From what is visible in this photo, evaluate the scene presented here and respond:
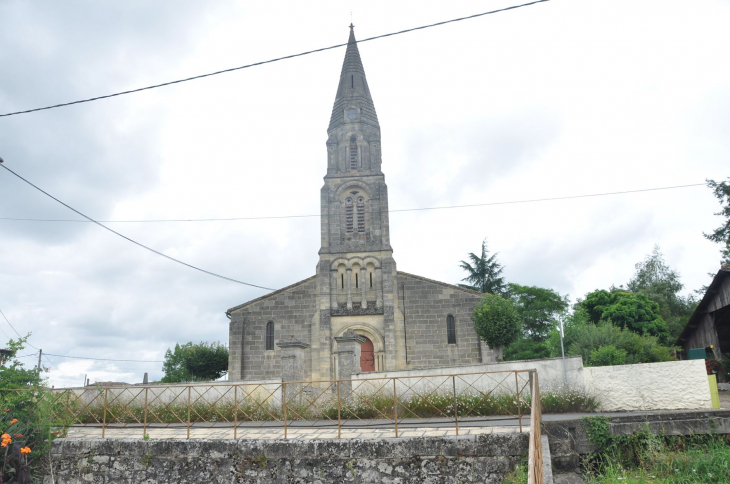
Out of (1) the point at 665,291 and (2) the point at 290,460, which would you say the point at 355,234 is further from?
(1) the point at 665,291

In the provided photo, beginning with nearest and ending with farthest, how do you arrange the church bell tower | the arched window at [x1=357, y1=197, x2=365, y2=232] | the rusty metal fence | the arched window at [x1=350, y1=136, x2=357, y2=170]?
the rusty metal fence
the church bell tower
the arched window at [x1=357, y1=197, x2=365, y2=232]
the arched window at [x1=350, y1=136, x2=357, y2=170]

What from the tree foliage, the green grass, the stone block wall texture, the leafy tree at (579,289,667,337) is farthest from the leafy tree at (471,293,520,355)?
the stone block wall texture

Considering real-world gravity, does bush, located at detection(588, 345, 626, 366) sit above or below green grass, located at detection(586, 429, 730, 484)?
above

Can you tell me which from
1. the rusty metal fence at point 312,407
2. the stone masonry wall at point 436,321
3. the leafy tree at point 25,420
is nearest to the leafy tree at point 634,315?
the stone masonry wall at point 436,321

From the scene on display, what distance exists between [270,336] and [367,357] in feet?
15.4

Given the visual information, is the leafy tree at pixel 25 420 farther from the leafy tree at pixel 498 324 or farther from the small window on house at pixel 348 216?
the small window on house at pixel 348 216

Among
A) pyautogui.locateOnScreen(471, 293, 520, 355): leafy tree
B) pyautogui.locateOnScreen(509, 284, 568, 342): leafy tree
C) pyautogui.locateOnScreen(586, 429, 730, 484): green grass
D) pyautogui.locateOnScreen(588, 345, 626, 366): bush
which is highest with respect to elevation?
pyautogui.locateOnScreen(509, 284, 568, 342): leafy tree

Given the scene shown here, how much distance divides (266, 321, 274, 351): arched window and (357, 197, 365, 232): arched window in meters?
6.22

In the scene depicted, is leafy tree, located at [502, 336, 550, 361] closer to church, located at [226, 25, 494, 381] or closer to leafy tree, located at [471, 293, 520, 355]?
church, located at [226, 25, 494, 381]

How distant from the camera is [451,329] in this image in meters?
24.8

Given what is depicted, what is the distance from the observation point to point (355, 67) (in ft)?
97.0

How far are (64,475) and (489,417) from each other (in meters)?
8.11

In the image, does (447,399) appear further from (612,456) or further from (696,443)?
(696,443)

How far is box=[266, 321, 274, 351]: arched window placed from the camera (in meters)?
25.3
